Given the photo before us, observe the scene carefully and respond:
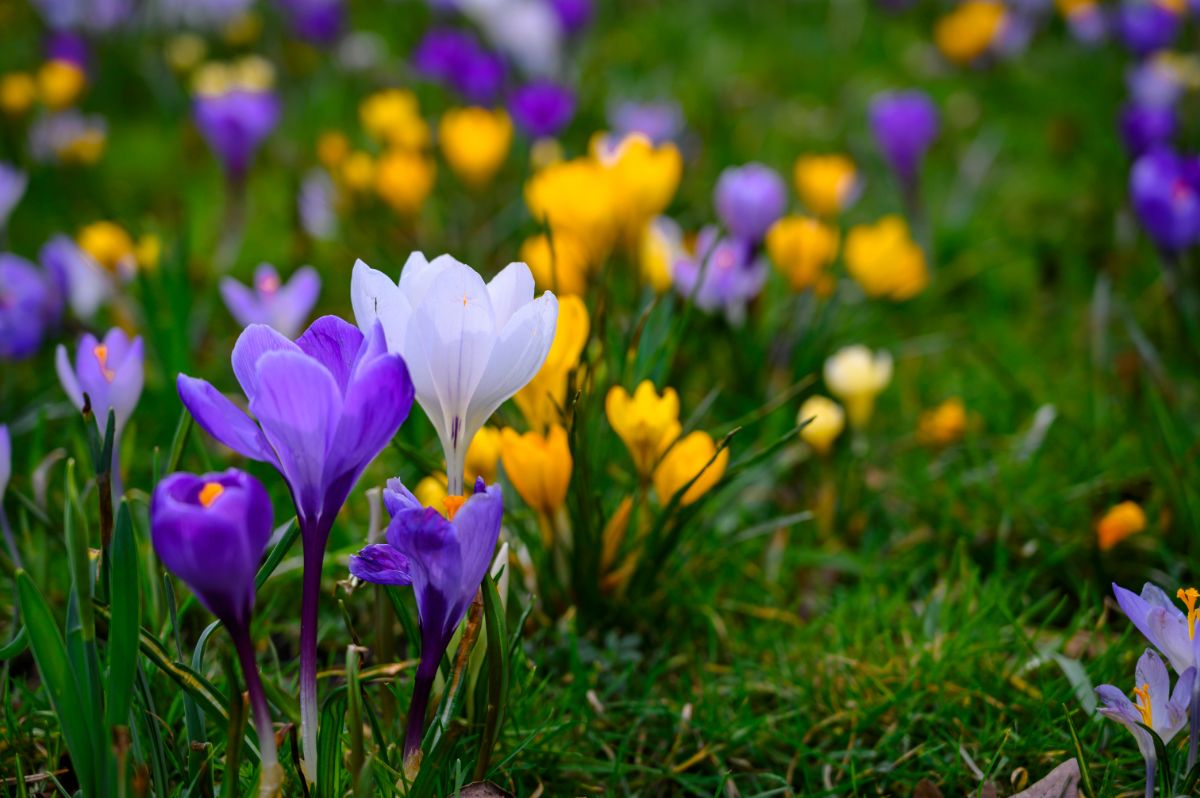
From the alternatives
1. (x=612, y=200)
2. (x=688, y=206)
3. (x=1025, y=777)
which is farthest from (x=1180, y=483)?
(x=688, y=206)

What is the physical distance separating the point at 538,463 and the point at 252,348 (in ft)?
1.52

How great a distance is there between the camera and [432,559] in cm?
92

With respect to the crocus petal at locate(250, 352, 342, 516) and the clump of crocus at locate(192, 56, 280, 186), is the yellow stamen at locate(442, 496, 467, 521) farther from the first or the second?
the clump of crocus at locate(192, 56, 280, 186)

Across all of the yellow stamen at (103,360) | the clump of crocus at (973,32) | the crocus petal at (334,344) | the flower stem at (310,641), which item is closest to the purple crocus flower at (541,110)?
the clump of crocus at (973,32)

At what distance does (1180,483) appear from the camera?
5.54ft

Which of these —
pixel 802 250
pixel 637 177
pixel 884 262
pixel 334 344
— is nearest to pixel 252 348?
A: pixel 334 344

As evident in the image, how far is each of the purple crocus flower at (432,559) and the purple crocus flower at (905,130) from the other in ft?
7.38

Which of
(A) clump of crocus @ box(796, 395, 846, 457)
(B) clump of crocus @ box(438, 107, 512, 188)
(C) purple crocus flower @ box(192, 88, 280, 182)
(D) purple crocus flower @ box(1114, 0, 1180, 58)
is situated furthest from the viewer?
(D) purple crocus flower @ box(1114, 0, 1180, 58)

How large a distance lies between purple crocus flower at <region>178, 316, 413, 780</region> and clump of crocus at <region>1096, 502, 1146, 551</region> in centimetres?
130

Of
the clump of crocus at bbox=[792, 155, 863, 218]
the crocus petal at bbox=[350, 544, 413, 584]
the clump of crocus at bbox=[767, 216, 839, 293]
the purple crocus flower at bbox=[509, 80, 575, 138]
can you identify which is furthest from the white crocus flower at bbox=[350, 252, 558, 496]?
the purple crocus flower at bbox=[509, 80, 575, 138]

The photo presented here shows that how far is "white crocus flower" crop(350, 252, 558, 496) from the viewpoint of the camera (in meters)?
0.99

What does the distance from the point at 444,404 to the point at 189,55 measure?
391 centimetres

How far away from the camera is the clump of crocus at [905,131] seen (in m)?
2.85

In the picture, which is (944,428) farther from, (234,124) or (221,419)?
(234,124)
